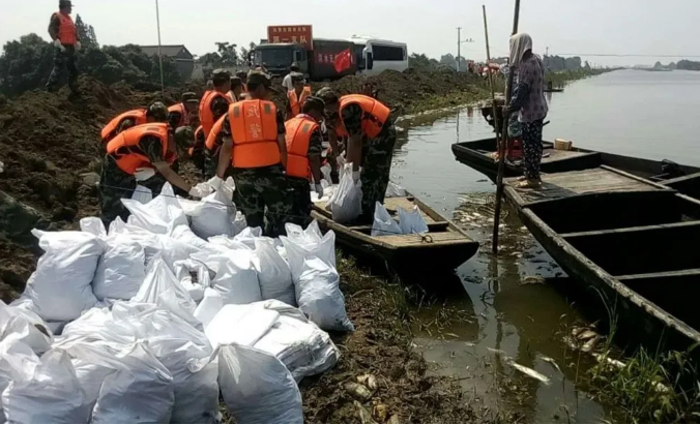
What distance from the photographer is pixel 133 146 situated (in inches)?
203

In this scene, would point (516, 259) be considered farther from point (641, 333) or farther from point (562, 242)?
point (641, 333)

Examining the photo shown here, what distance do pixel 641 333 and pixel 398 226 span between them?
2.38 meters

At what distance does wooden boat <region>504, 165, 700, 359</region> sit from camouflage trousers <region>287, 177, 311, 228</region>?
207 centimetres

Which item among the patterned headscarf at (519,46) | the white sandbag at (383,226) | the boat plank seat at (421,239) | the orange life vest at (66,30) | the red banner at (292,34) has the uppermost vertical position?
the red banner at (292,34)

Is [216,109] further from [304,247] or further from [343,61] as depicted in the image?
[343,61]

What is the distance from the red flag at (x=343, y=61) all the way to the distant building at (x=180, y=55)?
9.48 metres

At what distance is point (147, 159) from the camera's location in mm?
5219

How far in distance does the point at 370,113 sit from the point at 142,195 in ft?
7.21

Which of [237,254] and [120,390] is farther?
[237,254]

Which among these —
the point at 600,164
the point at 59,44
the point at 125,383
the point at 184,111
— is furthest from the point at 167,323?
the point at 59,44

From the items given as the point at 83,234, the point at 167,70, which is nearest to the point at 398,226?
the point at 83,234

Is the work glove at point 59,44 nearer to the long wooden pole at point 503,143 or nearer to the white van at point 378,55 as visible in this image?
the long wooden pole at point 503,143

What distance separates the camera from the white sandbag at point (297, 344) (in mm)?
3260

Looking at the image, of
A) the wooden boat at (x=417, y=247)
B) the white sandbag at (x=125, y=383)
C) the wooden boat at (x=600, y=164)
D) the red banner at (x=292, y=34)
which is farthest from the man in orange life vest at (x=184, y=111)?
the red banner at (x=292, y=34)
